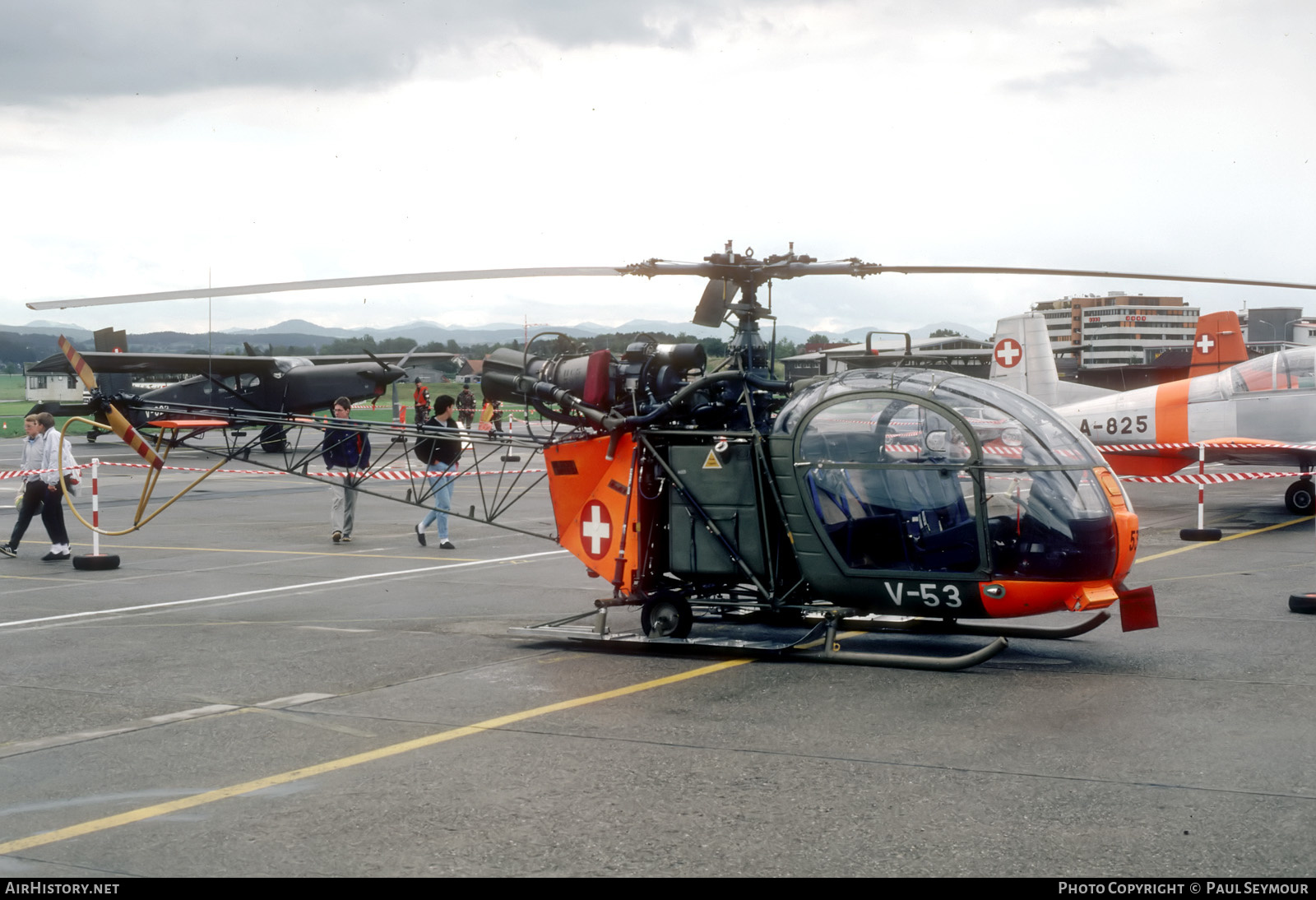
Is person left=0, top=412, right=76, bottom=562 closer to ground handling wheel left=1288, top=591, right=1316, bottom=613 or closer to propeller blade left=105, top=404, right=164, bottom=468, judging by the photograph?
propeller blade left=105, top=404, right=164, bottom=468

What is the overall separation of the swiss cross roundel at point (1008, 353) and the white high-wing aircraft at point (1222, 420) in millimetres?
2356

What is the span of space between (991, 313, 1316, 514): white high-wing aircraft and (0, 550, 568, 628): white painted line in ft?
33.8

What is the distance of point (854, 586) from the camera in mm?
8445

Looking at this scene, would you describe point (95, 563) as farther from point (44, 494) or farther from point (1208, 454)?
point (1208, 454)

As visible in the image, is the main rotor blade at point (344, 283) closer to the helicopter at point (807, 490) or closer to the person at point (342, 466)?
the helicopter at point (807, 490)

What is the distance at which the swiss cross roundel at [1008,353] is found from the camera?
25984 millimetres

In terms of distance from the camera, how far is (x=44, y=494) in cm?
1512

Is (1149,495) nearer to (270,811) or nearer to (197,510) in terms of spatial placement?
(197,510)

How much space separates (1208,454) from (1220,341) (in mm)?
6543

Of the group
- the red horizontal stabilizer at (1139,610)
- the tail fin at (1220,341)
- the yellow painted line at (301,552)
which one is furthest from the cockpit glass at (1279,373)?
the red horizontal stabilizer at (1139,610)

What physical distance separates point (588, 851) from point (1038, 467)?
179 inches

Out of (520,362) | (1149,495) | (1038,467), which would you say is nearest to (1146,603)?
(1038,467)

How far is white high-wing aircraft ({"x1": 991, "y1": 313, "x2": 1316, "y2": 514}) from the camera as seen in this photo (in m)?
19.1

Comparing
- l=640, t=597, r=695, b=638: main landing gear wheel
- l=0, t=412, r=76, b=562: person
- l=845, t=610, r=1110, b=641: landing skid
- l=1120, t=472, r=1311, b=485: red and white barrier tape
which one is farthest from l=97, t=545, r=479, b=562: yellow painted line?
l=1120, t=472, r=1311, b=485: red and white barrier tape
